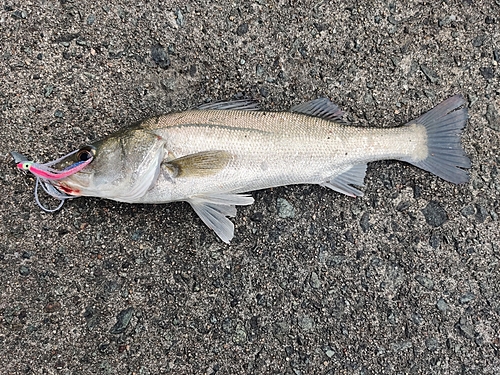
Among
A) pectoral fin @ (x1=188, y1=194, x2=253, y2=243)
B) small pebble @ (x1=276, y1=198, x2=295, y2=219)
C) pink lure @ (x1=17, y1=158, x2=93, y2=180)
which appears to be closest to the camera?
pink lure @ (x1=17, y1=158, x2=93, y2=180)

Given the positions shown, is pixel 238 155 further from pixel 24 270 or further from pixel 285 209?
pixel 24 270

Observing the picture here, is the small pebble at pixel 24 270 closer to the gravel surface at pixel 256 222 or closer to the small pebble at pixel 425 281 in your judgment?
the gravel surface at pixel 256 222

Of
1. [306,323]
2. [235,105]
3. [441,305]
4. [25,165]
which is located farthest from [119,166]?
[441,305]


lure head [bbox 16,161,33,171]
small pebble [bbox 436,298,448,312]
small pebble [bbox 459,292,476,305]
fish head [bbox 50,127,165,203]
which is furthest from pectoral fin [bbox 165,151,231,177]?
small pebble [bbox 459,292,476,305]

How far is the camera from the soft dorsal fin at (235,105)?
2.74 m

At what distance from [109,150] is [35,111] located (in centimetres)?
73

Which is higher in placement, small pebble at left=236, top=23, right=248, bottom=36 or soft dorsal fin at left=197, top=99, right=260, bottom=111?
small pebble at left=236, top=23, right=248, bottom=36

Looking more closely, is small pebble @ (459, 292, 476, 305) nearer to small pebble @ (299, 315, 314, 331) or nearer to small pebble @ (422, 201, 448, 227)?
small pebble @ (422, 201, 448, 227)

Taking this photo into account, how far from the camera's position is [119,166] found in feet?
8.35

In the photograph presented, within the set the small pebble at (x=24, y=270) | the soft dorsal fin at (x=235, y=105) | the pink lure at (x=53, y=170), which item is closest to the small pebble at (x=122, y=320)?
the small pebble at (x=24, y=270)

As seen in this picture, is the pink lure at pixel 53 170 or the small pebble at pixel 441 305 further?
the small pebble at pixel 441 305

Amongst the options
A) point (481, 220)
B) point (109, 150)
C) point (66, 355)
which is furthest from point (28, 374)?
point (481, 220)

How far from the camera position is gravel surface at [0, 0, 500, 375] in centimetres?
278

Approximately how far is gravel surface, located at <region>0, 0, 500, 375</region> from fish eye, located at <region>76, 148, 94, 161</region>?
14.4 inches
